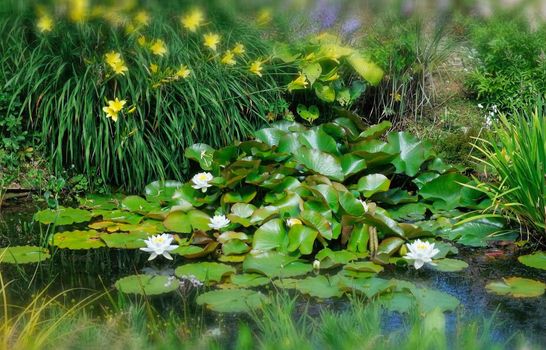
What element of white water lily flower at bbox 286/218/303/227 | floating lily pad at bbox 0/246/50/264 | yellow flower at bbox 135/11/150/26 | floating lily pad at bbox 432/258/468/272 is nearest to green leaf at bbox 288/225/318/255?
white water lily flower at bbox 286/218/303/227

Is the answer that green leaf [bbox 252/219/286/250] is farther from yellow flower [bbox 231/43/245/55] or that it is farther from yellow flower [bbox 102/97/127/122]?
yellow flower [bbox 231/43/245/55]

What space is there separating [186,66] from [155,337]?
2.49m

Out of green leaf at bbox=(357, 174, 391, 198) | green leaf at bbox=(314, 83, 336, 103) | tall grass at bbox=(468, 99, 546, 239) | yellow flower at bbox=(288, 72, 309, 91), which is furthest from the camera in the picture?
green leaf at bbox=(314, 83, 336, 103)

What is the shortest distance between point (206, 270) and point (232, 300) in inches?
14.1

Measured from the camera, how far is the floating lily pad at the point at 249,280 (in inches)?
138

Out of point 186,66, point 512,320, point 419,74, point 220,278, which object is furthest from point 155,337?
point 419,74

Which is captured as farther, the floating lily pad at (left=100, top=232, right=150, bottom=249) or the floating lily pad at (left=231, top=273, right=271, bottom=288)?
the floating lily pad at (left=100, top=232, right=150, bottom=249)

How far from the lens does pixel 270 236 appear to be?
3.92m

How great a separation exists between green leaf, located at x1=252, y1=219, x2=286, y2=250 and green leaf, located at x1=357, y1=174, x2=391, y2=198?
0.62m

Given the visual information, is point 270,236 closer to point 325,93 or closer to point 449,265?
point 449,265

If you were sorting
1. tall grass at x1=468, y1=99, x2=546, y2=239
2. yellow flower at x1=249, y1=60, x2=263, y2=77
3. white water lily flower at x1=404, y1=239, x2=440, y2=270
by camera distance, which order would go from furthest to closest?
yellow flower at x1=249, y1=60, x2=263, y2=77 → tall grass at x1=468, y1=99, x2=546, y2=239 → white water lily flower at x1=404, y1=239, x2=440, y2=270

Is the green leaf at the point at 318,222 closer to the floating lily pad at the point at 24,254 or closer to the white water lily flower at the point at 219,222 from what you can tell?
the white water lily flower at the point at 219,222

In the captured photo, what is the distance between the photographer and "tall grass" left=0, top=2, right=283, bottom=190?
4.80 m

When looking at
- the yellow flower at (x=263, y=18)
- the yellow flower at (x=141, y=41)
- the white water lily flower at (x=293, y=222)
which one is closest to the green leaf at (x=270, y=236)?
the white water lily flower at (x=293, y=222)
